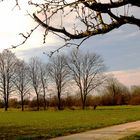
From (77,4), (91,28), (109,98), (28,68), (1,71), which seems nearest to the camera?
(77,4)

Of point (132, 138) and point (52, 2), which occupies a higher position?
point (52, 2)

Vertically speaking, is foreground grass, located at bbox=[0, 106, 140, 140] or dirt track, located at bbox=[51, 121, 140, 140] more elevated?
foreground grass, located at bbox=[0, 106, 140, 140]

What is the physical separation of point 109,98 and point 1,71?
3216 cm

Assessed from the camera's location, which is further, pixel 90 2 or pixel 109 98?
pixel 109 98

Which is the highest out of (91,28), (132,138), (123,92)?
(123,92)

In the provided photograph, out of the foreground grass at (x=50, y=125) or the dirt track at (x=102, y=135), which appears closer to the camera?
the dirt track at (x=102, y=135)

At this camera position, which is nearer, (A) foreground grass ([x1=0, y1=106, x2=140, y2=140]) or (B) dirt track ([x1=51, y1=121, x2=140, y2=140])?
(B) dirt track ([x1=51, y1=121, x2=140, y2=140])

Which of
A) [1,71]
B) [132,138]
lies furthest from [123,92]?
[132,138]

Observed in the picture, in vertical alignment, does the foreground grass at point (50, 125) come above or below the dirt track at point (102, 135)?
above

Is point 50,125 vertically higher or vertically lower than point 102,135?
higher

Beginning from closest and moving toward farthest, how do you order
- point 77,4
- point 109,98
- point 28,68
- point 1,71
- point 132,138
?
point 77,4
point 132,138
point 1,71
point 28,68
point 109,98

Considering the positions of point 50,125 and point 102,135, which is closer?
point 102,135

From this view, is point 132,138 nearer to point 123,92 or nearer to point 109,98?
point 109,98

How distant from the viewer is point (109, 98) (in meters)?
114
